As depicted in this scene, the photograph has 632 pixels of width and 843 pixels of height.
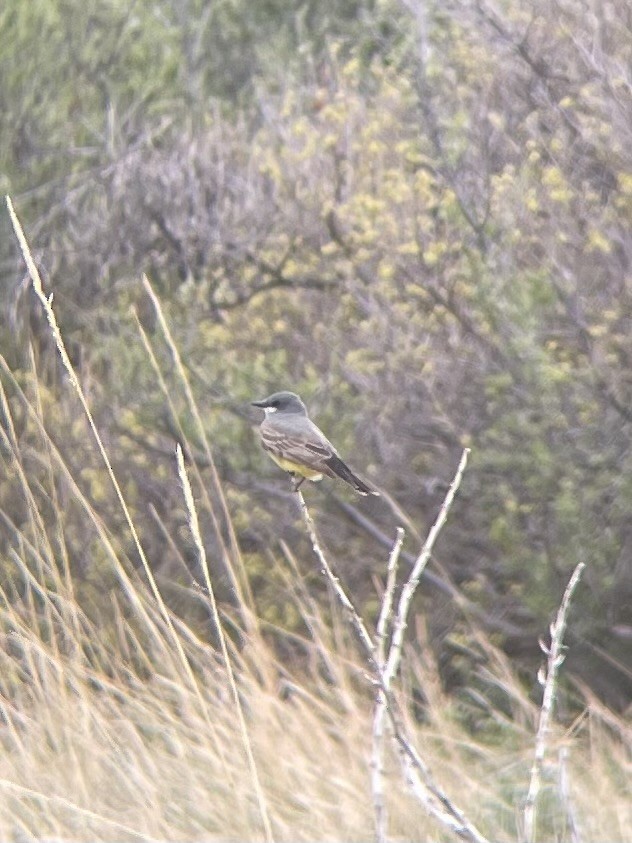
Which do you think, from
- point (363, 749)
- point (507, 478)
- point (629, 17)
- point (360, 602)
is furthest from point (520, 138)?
point (363, 749)

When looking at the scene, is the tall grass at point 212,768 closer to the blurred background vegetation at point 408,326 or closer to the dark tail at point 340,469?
the dark tail at point 340,469

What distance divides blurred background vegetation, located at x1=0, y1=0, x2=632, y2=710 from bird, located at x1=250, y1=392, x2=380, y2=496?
1.08 meters

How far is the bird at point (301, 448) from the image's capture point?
15.7 ft

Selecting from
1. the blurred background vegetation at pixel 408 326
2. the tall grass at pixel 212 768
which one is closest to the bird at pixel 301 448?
the tall grass at pixel 212 768

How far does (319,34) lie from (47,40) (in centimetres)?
352

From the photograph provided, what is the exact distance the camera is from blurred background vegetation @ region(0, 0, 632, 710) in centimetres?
659

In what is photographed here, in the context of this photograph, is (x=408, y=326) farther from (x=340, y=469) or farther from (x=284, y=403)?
(x=340, y=469)

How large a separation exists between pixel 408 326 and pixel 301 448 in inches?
84.6

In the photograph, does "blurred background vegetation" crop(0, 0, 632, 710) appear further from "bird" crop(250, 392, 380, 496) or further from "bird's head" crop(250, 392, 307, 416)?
"bird" crop(250, 392, 380, 496)


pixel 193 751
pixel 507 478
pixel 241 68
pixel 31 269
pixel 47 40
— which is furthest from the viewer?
pixel 241 68

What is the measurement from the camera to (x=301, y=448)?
4809 millimetres

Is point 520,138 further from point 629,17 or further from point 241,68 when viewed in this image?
point 241,68

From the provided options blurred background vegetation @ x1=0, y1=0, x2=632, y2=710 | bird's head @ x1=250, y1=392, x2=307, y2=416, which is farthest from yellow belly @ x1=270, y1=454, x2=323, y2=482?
blurred background vegetation @ x1=0, y1=0, x2=632, y2=710

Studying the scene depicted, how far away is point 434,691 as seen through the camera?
5.95 metres
